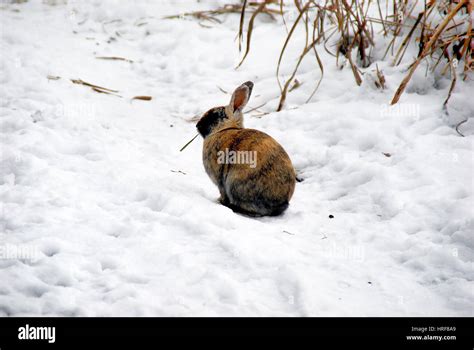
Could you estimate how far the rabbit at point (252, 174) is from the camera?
3818 mm

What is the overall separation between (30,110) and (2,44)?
1976mm

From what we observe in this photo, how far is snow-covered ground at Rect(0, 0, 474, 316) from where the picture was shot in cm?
262

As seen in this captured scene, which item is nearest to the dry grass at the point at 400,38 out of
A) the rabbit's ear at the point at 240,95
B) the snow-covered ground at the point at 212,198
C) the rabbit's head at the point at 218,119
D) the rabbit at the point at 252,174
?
the snow-covered ground at the point at 212,198

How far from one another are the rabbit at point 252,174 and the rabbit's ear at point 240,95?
13.3 inches

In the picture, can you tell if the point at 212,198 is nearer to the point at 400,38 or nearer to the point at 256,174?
the point at 256,174

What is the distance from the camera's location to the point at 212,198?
165 inches

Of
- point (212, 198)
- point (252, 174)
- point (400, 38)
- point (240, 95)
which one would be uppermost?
point (400, 38)

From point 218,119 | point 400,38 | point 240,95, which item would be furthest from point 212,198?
point 400,38

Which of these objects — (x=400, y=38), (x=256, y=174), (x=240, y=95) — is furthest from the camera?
(x=400, y=38)

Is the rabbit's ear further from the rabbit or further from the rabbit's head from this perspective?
the rabbit

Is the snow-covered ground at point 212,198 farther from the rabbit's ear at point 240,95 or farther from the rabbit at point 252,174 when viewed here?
the rabbit's ear at point 240,95

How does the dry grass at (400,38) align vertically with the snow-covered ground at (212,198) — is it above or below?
above

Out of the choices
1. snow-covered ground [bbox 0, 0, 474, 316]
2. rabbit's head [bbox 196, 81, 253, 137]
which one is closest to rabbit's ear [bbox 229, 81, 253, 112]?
rabbit's head [bbox 196, 81, 253, 137]

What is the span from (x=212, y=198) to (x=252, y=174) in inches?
21.1
